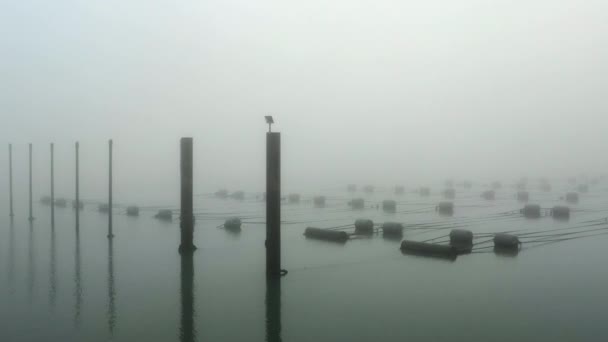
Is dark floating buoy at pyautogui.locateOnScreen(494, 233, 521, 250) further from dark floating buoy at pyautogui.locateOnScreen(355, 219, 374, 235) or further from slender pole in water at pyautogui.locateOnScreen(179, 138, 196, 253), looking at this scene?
slender pole in water at pyautogui.locateOnScreen(179, 138, 196, 253)

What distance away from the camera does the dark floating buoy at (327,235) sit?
17.0m

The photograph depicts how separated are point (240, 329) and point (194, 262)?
5260 millimetres

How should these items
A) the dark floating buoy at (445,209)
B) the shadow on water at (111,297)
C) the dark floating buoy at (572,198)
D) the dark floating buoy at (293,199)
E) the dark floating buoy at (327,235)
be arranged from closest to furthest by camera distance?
the shadow on water at (111,297) → the dark floating buoy at (327,235) → the dark floating buoy at (445,209) → the dark floating buoy at (293,199) → the dark floating buoy at (572,198)

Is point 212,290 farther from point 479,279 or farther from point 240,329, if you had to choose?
point 479,279

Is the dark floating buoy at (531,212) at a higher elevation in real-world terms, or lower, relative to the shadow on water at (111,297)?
higher

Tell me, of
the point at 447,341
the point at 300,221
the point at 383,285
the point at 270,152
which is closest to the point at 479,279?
the point at 383,285

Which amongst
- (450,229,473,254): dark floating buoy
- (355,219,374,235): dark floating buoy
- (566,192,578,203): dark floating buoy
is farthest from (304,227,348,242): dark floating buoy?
(566,192,578,203): dark floating buoy

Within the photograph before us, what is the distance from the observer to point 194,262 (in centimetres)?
1330

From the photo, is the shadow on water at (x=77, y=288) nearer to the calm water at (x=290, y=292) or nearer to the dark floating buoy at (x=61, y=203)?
the calm water at (x=290, y=292)

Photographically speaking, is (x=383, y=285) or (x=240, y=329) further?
(x=383, y=285)

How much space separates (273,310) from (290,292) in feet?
3.94

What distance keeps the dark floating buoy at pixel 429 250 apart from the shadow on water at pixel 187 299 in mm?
5757

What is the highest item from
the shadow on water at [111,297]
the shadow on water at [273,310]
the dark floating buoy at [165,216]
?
the dark floating buoy at [165,216]

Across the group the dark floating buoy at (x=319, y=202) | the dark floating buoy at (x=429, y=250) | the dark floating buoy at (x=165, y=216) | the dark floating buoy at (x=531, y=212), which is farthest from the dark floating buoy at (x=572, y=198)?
the dark floating buoy at (x=165, y=216)
